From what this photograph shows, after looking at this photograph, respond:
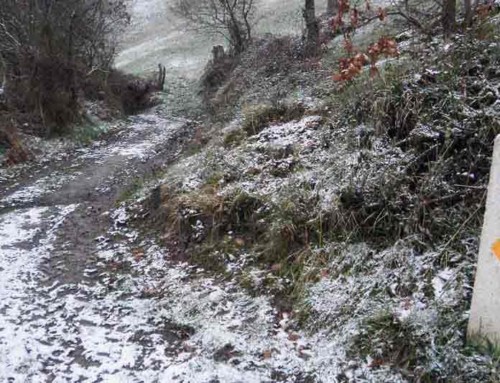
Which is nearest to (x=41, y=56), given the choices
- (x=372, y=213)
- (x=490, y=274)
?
(x=372, y=213)

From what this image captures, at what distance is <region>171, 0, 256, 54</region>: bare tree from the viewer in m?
20.6

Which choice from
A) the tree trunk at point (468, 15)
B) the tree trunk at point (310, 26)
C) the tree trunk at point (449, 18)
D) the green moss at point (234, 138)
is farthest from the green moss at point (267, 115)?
the tree trunk at point (310, 26)

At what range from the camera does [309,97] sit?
826 centimetres

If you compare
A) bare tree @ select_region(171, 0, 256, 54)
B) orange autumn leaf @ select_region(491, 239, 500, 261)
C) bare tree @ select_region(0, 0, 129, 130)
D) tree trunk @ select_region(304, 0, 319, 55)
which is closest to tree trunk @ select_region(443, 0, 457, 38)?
orange autumn leaf @ select_region(491, 239, 500, 261)

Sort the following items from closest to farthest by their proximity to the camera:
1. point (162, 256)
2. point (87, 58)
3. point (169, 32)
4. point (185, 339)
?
point (185, 339) < point (162, 256) < point (87, 58) < point (169, 32)

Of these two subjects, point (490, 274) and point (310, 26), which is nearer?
point (490, 274)

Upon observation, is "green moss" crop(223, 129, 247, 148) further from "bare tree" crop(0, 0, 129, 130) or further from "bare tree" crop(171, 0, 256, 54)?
"bare tree" crop(171, 0, 256, 54)

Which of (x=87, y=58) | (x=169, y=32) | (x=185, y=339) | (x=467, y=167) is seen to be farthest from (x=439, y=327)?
(x=169, y=32)

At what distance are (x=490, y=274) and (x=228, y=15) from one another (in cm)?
2052

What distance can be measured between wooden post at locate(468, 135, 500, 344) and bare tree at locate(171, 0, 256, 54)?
17676 millimetres

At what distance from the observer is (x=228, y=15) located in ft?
70.9

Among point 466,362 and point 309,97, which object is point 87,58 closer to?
point 309,97

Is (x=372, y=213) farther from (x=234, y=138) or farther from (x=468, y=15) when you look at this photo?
(x=234, y=138)

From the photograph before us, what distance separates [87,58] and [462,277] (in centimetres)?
1790
